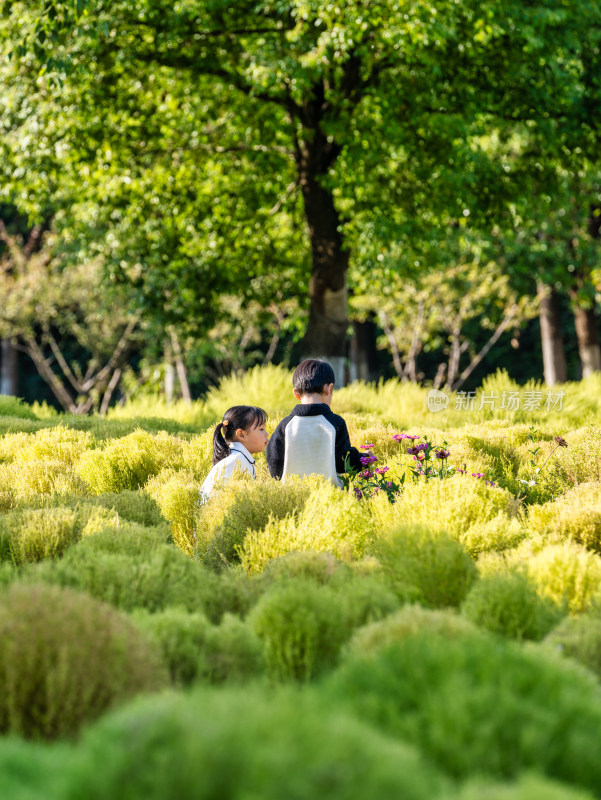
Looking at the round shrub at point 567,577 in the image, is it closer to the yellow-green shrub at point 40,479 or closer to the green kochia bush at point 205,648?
the green kochia bush at point 205,648

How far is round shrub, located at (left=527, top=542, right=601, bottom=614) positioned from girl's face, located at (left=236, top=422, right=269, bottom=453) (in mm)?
2502

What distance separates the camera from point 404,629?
2600 mm

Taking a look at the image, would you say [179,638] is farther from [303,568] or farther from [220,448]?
[220,448]

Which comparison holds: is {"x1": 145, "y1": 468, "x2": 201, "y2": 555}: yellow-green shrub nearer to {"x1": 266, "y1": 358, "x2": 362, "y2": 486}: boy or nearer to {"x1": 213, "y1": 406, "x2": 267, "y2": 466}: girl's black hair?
{"x1": 213, "y1": 406, "x2": 267, "y2": 466}: girl's black hair

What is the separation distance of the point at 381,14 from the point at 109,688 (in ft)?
26.5

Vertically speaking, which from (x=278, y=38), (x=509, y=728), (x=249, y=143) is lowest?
(x=509, y=728)

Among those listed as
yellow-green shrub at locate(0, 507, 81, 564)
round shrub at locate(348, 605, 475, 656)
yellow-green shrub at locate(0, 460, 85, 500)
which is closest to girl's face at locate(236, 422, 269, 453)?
yellow-green shrub at locate(0, 460, 85, 500)

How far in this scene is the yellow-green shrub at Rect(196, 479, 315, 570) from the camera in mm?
4336

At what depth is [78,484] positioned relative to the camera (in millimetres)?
5715

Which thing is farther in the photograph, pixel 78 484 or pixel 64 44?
pixel 64 44

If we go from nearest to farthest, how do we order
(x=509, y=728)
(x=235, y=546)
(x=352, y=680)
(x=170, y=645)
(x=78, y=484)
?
1. (x=509, y=728)
2. (x=352, y=680)
3. (x=170, y=645)
4. (x=235, y=546)
5. (x=78, y=484)

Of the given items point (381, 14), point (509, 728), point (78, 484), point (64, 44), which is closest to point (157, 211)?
point (64, 44)

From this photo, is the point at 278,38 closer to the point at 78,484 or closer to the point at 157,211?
the point at 157,211

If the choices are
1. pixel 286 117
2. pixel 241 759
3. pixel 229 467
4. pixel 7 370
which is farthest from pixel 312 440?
pixel 7 370
